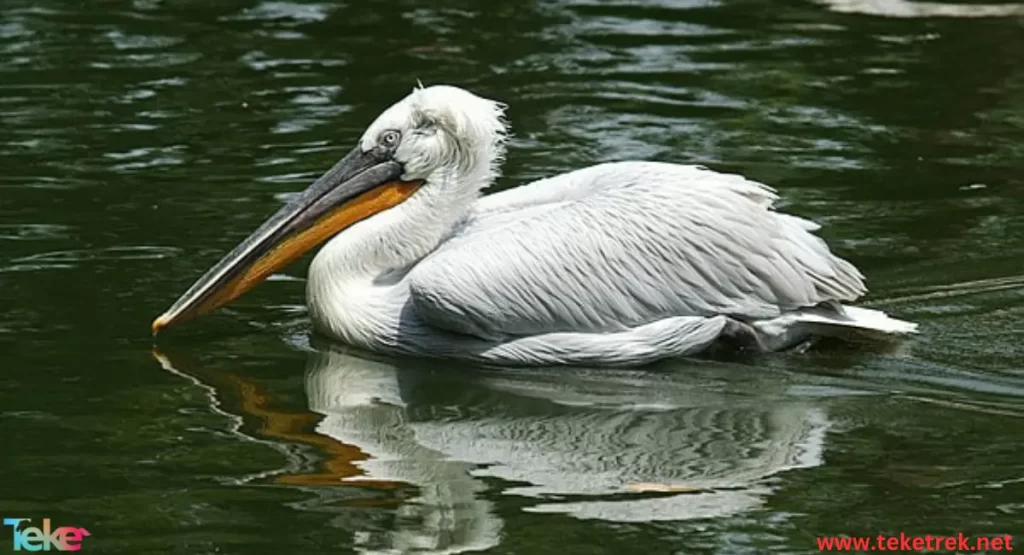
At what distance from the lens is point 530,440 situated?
5852mm

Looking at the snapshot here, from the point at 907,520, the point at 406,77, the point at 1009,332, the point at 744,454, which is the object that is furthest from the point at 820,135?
the point at 907,520

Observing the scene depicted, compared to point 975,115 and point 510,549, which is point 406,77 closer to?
point 975,115

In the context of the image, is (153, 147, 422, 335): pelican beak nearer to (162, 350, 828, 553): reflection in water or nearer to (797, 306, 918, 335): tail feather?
(162, 350, 828, 553): reflection in water

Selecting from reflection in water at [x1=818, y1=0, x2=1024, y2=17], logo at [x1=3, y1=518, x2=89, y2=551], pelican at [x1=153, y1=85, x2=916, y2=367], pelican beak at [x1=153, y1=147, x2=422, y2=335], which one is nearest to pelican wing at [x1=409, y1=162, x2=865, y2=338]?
pelican at [x1=153, y1=85, x2=916, y2=367]

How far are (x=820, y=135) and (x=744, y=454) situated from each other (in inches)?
156

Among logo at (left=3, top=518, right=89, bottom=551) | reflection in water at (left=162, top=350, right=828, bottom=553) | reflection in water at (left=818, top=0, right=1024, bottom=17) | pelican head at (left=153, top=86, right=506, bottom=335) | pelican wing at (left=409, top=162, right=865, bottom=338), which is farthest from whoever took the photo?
reflection in water at (left=818, top=0, right=1024, bottom=17)

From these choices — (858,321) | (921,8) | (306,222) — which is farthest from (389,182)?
(921,8)

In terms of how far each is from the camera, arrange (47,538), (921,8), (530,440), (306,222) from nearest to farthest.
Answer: (47,538) → (530,440) → (306,222) → (921,8)

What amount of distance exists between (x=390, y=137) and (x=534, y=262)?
2.37 feet

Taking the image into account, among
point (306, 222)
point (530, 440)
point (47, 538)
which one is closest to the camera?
point (47, 538)

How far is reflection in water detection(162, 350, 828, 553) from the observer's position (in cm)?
518

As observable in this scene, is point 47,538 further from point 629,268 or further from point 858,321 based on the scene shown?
point 858,321

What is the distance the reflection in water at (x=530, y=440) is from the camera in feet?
17.0

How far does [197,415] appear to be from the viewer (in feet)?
20.1
